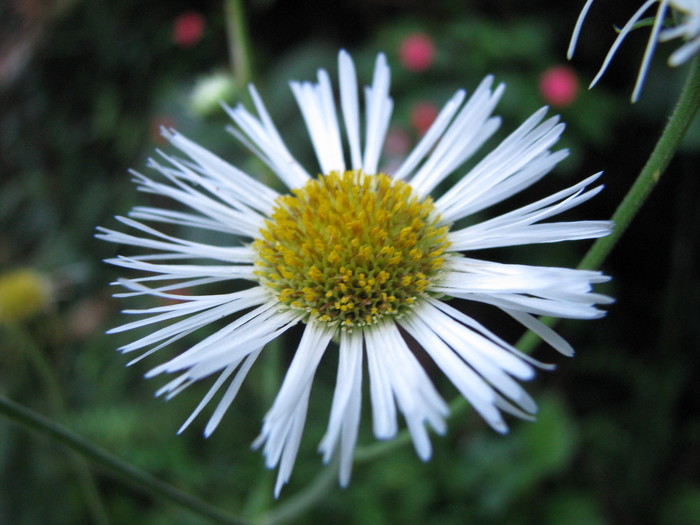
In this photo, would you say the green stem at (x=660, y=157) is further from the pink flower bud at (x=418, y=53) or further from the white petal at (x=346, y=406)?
Answer: the pink flower bud at (x=418, y=53)

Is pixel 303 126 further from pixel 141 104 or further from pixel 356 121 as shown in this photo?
pixel 356 121

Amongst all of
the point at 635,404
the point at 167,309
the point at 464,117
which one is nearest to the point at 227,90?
the point at 464,117

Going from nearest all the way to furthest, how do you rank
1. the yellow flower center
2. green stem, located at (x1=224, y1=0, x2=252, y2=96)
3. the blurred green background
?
the yellow flower center → green stem, located at (x1=224, y1=0, x2=252, y2=96) → the blurred green background

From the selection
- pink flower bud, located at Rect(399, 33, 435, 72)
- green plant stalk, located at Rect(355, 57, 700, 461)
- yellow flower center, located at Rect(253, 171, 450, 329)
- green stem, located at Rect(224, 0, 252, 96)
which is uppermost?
green stem, located at Rect(224, 0, 252, 96)

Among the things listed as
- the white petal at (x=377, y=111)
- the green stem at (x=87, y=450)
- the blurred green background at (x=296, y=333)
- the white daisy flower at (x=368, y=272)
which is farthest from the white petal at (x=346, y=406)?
the blurred green background at (x=296, y=333)

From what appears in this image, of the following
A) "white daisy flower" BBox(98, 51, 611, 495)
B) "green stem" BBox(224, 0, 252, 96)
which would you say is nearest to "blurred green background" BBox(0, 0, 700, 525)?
"green stem" BBox(224, 0, 252, 96)

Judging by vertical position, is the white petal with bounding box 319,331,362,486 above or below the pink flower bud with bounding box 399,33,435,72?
below

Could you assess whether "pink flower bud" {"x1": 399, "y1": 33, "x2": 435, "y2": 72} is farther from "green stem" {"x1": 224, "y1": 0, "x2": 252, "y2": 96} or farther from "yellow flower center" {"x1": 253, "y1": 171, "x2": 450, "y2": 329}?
"yellow flower center" {"x1": 253, "y1": 171, "x2": 450, "y2": 329}
